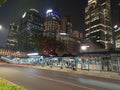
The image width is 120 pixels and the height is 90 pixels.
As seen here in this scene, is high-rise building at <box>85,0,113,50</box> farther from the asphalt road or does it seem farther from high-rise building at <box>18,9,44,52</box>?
the asphalt road

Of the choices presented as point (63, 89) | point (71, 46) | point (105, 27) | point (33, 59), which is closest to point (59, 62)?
point (33, 59)

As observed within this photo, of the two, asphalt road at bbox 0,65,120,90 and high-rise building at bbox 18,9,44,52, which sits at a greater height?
high-rise building at bbox 18,9,44,52

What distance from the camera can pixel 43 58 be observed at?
4991cm

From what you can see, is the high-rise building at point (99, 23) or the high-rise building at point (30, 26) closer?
the high-rise building at point (30, 26)

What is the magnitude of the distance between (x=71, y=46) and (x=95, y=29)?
27.4m

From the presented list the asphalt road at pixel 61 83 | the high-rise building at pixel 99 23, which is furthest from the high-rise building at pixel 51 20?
the asphalt road at pixel 61 83

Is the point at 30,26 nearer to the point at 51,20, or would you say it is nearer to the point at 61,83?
the point at 51,20

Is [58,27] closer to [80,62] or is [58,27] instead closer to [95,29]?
[95,29]

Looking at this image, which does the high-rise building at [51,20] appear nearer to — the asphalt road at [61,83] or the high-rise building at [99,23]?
the high-rise building at [99,23]

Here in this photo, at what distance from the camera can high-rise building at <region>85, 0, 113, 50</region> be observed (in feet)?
503

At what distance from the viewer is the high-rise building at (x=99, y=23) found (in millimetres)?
153212

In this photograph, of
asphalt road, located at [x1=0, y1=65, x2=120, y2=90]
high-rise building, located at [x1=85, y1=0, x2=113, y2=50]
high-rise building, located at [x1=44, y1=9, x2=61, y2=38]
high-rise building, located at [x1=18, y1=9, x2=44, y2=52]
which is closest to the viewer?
asphalt road, located at [x1=0, y1=65, x2=120, y2=90]

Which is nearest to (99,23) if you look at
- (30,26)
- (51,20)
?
(51,20)

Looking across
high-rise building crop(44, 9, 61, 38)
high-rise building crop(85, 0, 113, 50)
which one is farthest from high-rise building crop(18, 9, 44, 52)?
high-rise building crop(85, 0, 113, 50)
